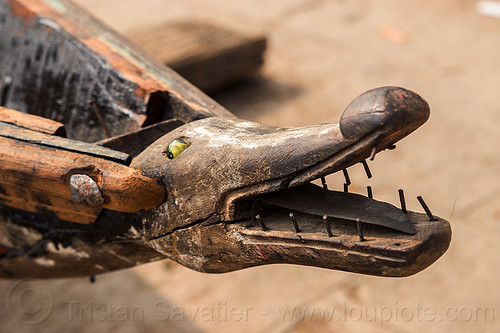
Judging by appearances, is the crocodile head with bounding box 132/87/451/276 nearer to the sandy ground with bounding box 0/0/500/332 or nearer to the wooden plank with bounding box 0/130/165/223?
the wooden plank with bounding box 0/130/165/223

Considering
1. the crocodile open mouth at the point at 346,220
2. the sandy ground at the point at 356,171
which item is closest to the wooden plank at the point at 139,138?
the crocodile open mouth at the point at 346,220

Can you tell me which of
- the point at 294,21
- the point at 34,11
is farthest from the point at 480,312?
the point at 294,21

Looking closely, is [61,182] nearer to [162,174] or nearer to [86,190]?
[86,190]

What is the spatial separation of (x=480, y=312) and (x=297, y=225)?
1662mm

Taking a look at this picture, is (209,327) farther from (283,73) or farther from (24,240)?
(283,73)

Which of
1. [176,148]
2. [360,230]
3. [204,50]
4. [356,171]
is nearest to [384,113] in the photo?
[360,230]

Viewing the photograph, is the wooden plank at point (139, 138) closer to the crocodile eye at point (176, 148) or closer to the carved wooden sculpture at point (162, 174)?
the carved wooden sculpture at point (162, 174)

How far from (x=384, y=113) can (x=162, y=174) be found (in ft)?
1.82

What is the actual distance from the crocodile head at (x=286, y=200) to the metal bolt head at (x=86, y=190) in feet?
0.38

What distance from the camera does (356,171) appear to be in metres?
3.64

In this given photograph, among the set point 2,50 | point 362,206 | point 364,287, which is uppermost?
point 362,206

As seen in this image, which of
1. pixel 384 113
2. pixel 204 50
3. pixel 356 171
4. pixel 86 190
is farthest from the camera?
pixel 204 50

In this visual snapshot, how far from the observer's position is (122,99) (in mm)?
1914

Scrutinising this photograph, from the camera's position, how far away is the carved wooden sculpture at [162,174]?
1.26 meters
